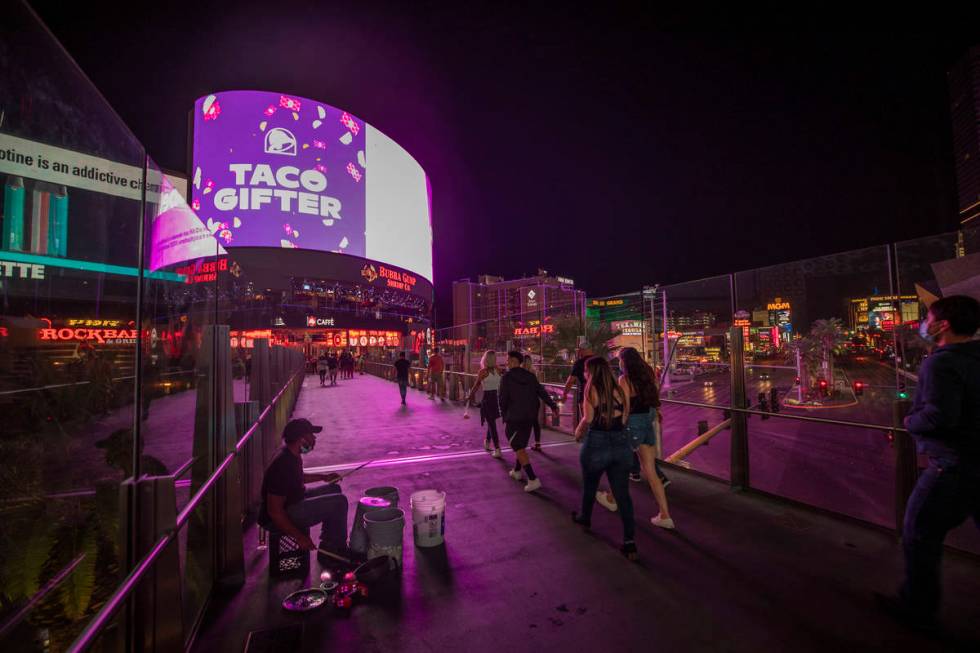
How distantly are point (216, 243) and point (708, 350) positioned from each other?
248 inches

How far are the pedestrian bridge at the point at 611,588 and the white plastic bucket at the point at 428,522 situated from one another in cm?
10

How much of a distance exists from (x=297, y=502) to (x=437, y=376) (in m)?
12.7

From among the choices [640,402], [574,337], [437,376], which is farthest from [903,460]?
[437,376]

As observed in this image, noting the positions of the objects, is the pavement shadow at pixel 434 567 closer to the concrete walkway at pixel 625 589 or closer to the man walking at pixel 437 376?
the concrete walkway at pixel 625 589

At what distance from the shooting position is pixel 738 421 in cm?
522

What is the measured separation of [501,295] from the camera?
354ft

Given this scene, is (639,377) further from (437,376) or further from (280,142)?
(280,142)

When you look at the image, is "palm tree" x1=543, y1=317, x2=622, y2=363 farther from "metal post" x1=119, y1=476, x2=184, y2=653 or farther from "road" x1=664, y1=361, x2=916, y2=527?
"metal post" x1=119, y1=476, x2=184, y2=653

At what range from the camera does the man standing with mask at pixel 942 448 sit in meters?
2.39

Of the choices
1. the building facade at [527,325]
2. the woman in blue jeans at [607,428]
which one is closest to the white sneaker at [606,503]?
the woman in blue jeans at [607,428]

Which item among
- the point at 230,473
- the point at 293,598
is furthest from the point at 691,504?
the point at 230,473

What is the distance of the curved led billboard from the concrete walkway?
25.2 metres

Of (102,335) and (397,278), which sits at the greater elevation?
(397,278)

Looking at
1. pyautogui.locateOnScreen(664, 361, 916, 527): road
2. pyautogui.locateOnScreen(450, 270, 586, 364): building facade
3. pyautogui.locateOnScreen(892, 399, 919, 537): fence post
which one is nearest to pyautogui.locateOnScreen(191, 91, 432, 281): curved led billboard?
pyautogui.locateOnScreen(450, 270, 586, 364): building facade
